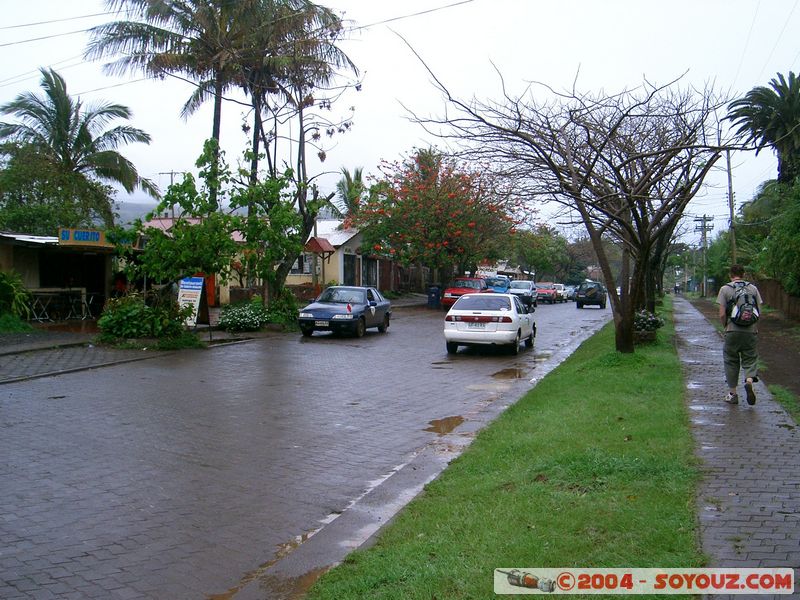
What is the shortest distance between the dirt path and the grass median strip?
12.1 ft

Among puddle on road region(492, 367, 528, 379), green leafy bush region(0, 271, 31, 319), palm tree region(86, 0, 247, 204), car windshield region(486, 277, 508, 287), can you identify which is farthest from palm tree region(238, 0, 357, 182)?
car windshield region(486, 277, 508, 287)

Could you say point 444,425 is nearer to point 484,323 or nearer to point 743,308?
point 743,308

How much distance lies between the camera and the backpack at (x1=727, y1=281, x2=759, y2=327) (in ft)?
30.1

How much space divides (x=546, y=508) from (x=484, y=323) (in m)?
A: 12.5

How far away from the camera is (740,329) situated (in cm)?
932

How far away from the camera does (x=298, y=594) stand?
4.52 metres

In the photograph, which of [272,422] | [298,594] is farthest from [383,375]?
[298,594]

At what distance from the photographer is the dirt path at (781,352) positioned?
11984 millimetres

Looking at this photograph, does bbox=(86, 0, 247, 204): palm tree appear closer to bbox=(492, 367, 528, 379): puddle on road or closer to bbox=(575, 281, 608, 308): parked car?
bbox=(492, 367, 528, 379): puddle on road

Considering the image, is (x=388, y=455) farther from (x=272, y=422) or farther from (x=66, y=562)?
(x=66, y=562)

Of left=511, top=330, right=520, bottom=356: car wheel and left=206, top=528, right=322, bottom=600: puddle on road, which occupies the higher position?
left=511, top=330, right=520, bottom=356: car wheel

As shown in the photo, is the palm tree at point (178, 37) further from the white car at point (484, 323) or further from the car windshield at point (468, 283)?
the car windshield at point (468, 283)

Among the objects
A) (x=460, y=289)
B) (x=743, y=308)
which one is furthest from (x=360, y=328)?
(x=460, y=289)

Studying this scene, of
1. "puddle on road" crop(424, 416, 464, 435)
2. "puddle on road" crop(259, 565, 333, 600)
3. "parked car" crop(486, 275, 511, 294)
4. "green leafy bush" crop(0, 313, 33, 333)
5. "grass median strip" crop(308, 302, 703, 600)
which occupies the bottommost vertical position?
"puddle on road" crop(259, 565, 333, 600)
